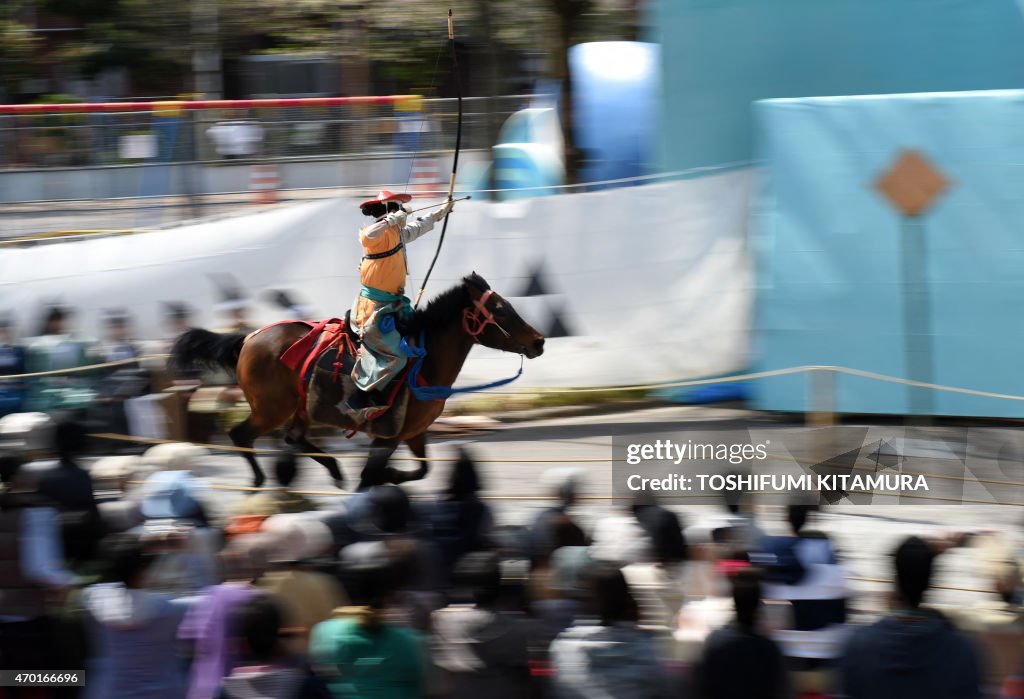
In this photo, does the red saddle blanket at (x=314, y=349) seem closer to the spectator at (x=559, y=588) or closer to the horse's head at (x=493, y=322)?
the horse's head at (x=493, y=322)

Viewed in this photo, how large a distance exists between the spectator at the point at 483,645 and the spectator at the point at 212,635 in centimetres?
74

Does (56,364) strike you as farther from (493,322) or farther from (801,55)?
(801,55)

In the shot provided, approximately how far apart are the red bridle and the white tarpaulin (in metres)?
2.66

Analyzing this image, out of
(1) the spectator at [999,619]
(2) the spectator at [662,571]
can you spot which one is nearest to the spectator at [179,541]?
(2) the spectator at [662,571]

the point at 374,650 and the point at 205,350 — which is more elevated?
the point at 205,350

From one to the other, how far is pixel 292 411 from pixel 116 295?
3.28m

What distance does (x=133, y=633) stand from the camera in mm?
4438

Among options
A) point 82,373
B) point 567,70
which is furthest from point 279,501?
point 567,70

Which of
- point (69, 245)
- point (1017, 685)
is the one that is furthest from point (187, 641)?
point (69, 245)

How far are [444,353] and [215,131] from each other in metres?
5.88

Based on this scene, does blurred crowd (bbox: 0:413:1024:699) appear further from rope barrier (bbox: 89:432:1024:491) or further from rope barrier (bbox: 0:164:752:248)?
rope barrier (bbox: 0:164:752:248)

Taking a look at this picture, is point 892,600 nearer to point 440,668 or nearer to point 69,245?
point 440,668

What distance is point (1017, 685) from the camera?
4.36 metres

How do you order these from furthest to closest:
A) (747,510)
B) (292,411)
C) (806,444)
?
(292,411), (806,444), (747,510)
